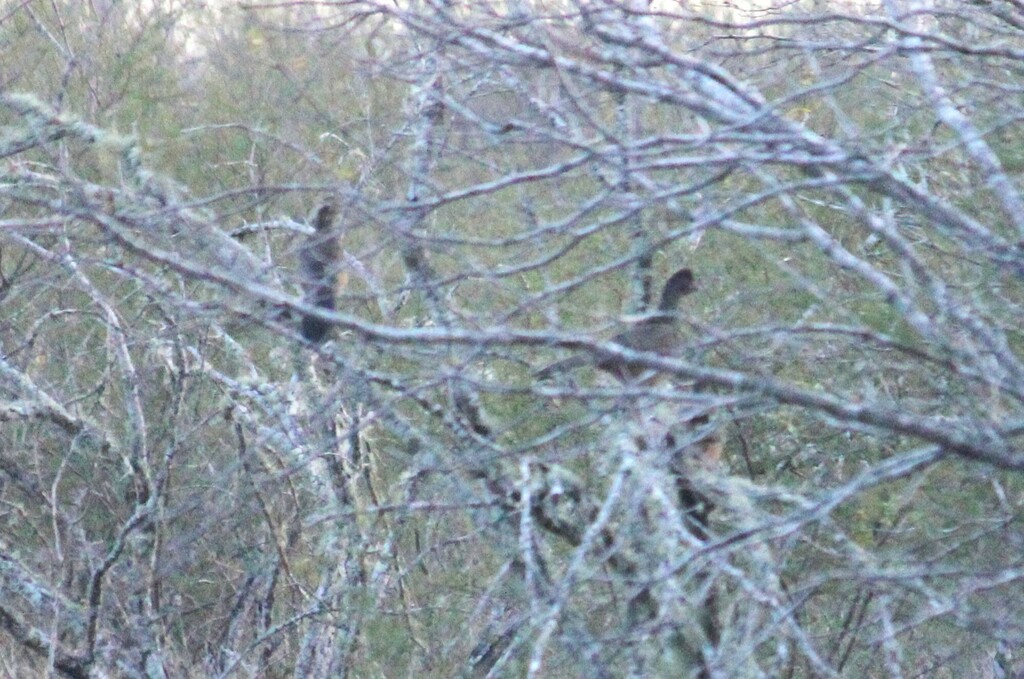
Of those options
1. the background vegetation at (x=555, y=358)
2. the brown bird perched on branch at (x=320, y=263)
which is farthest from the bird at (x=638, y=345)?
the brown bird perched on branch at (x=320, y=263)

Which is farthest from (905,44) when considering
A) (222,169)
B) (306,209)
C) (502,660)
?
(222,169)

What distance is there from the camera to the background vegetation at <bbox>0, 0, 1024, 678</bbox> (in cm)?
327

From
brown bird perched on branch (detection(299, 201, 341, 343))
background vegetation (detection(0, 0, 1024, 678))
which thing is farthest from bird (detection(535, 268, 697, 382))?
brown bird perched on branch (detection(299, 201, 341, 343))

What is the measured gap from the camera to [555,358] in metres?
4.12

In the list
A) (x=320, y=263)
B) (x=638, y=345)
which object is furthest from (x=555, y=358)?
(x=320, y=263)

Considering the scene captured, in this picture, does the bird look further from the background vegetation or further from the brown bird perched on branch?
the brown bird perched on branch

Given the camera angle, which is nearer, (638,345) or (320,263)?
(638,345)

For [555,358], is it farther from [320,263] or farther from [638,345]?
[320,263]

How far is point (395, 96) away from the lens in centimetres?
862

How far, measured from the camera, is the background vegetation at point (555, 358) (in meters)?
3.27

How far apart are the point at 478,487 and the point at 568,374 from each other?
0.48 meters

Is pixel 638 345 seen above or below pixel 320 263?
below

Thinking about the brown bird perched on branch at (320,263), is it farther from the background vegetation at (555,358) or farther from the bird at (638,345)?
the bird at (638,345)

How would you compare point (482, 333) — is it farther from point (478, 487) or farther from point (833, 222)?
point (833, 222)
